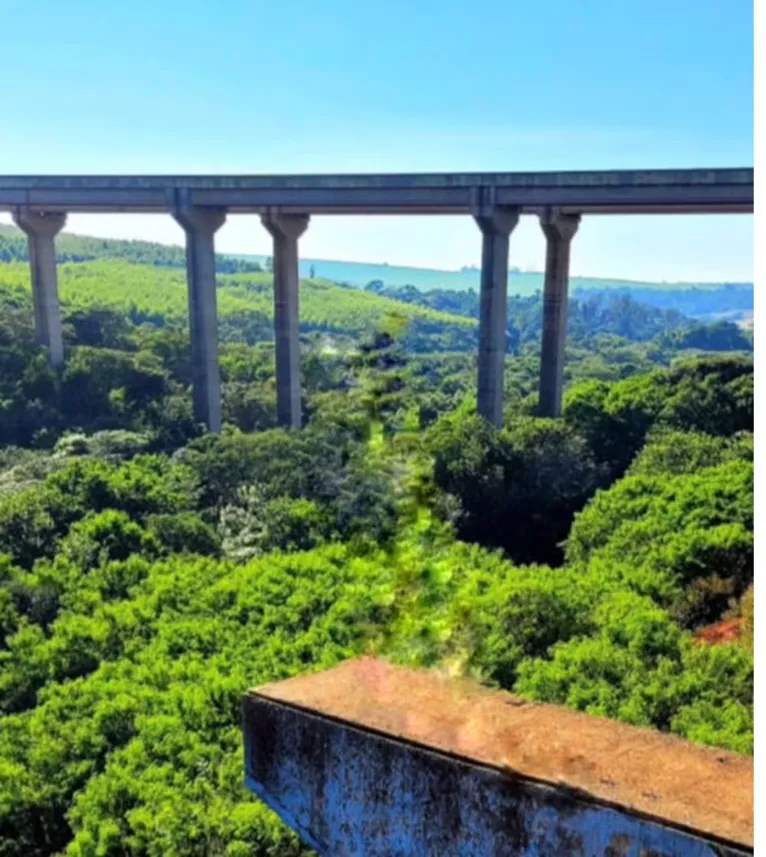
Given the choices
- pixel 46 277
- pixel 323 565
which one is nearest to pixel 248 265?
pixel 46 277

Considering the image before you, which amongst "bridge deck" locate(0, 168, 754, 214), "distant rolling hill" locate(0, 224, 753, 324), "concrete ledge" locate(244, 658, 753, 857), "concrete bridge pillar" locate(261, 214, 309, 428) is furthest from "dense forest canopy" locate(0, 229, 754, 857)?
"distant rolling hill" locate(0, 224, 753, 324)

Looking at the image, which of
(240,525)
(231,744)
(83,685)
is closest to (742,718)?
(231,744)

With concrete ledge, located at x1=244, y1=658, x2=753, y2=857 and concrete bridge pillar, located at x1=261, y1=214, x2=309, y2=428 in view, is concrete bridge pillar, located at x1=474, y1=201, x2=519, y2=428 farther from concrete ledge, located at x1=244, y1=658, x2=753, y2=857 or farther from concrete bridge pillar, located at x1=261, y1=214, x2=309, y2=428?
concrete ledge, located at x1=244, y1=658, x2=753, y2=857

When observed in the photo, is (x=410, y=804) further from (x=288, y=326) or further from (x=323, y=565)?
(x=288, y=326)

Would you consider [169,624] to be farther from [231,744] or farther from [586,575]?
[586,575]

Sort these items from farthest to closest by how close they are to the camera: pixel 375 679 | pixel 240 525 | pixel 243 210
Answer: pixel 243 210
pixel 240 525
pixel 375 679

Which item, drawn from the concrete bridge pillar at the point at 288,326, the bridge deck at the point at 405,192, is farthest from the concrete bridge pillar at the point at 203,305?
the concrete bridge pillar at the point at 288,326
